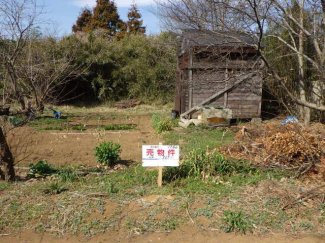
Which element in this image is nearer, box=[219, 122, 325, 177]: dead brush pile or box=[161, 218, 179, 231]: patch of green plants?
box=[161, 218, 179, 231]: patch of green plants

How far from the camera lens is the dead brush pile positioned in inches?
208

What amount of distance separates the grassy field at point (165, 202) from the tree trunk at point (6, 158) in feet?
0.57

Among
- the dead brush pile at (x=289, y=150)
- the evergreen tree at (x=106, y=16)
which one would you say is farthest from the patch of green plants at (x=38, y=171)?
the evergreen tree at (x=106, y=16)

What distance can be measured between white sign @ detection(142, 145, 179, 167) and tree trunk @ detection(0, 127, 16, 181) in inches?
82.3

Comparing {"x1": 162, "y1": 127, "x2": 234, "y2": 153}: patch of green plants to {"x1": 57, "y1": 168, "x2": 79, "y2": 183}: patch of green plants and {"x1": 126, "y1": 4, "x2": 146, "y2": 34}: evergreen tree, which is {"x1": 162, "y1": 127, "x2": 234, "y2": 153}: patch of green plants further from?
{"x1": 126, "y1": 4, "x2": 146, "y2": 34}: evergreen tree

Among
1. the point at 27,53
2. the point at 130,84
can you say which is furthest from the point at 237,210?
the point at 130,84

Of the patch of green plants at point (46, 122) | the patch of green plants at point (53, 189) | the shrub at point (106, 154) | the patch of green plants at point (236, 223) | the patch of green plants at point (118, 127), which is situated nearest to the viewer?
the patch of green plants at point (236, 223)

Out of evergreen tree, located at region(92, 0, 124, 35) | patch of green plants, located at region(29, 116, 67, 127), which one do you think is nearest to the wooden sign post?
patch of green plants, located at region(29, 116, 67, 127)

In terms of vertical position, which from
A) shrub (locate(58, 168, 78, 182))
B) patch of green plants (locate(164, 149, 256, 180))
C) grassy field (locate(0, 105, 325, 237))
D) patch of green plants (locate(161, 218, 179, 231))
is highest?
patch of green plants (locate(164, 149, 256, 180))

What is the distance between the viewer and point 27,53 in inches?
470

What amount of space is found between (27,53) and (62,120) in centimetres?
282

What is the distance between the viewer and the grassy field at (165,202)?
12.8 feet

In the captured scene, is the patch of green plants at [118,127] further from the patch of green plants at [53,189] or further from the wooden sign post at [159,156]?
the wooden sign post at [159,156]

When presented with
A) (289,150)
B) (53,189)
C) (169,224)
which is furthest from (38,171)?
(289,150)
